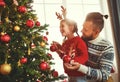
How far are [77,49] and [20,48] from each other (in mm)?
1110

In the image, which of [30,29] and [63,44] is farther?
[63,44]

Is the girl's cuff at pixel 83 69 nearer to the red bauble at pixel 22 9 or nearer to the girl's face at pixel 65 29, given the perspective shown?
the girl's face at pixel 65 29

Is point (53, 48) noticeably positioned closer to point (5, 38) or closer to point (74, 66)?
point (74, 66)

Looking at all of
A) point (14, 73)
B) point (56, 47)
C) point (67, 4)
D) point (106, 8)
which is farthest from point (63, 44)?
point (14, 73)

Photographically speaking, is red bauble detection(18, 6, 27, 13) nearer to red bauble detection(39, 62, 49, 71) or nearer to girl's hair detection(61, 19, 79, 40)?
red bauble detection(39, 62, 49, 71)

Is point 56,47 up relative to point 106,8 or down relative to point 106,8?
down

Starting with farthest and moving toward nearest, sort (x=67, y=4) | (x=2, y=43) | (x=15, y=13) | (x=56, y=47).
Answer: (x=67, y=4), (x=56, y=47), (x=15, y=13), (x=2, y=43)

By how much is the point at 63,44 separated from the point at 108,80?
651mm

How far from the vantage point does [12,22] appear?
1.72 metres

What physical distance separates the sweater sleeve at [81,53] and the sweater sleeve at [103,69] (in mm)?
78

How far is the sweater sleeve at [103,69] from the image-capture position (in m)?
Answer: 2.61

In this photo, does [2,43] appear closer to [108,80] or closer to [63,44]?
[63,44]

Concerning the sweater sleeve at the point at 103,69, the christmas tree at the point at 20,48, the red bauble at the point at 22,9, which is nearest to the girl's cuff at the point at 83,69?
the sweater sleeve at the point at 103,69

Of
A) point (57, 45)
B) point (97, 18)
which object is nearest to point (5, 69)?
point (57, 45)
